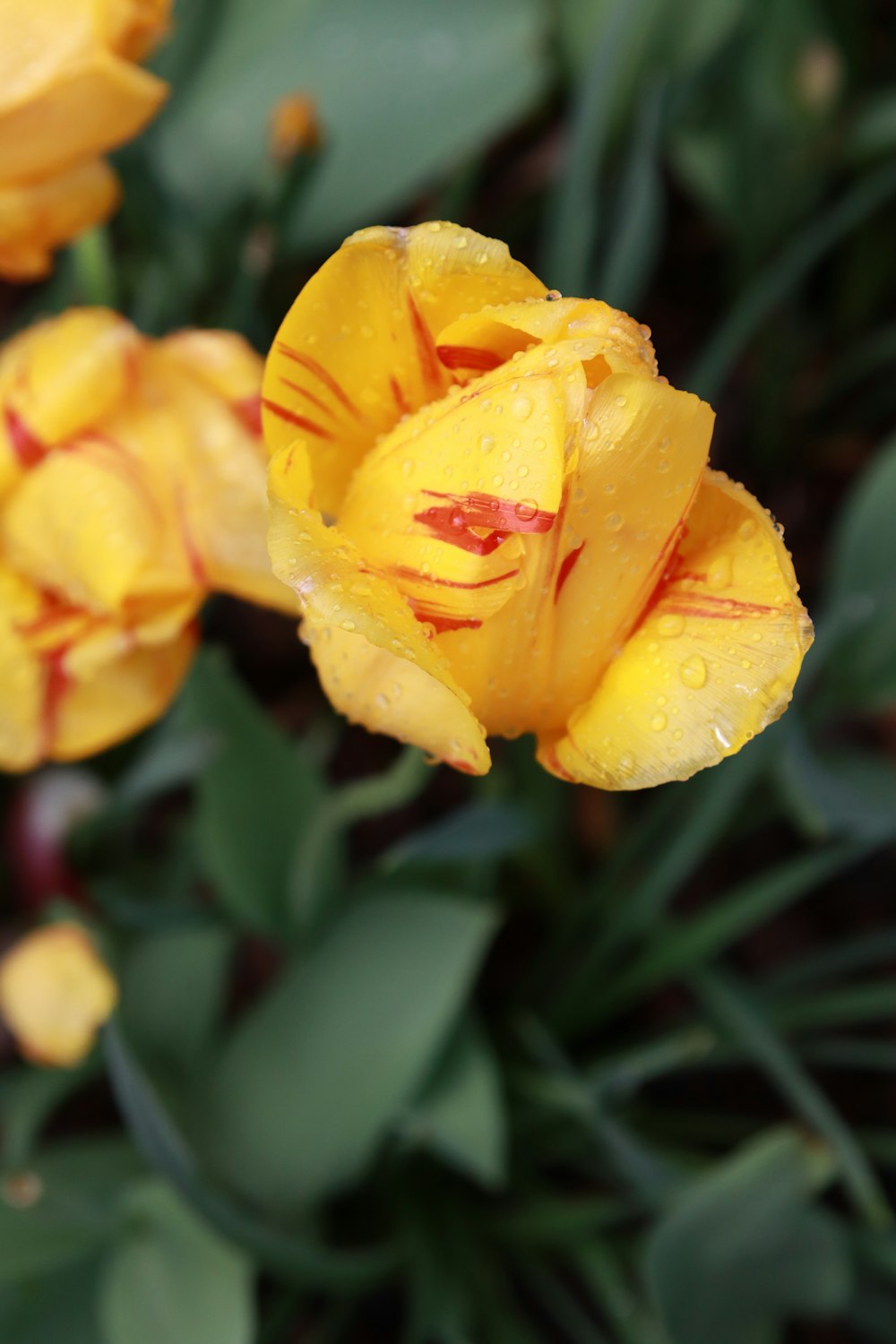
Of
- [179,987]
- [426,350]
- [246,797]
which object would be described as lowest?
[179,987]

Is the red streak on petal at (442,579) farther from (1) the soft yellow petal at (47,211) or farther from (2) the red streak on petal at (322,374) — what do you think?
(1) the soft yellow petal at (47,211)

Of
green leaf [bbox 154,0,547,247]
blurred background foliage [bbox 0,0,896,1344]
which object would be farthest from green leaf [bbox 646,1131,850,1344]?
green leaf [bbox 154,0,547,247]

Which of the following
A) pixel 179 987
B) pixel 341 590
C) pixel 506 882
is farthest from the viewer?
pixel 506 882

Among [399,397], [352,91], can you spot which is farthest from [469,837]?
[352,91]

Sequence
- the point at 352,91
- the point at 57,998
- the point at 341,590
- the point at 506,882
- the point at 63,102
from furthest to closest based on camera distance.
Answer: the point at 506,882
the point at 352,91
the point at 57,998
the point at 63,102
the point at 341,590

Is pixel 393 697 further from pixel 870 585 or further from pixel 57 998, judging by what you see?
pixel 870 585

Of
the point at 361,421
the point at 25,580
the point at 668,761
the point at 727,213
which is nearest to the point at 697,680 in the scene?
the point at 668,761

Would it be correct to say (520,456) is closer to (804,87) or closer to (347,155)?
(347,155)
